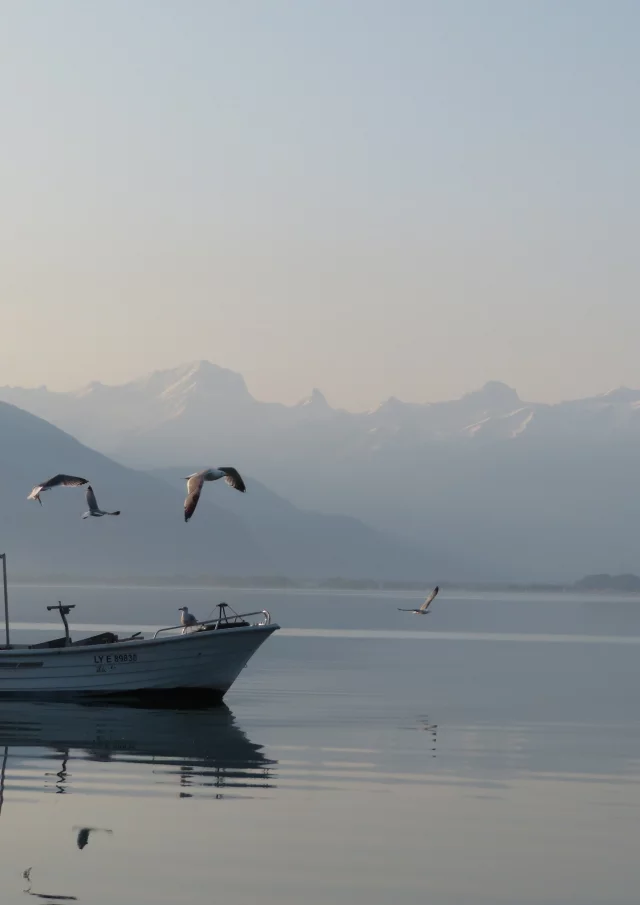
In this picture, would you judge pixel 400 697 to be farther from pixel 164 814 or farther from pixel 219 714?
pixel 164 814

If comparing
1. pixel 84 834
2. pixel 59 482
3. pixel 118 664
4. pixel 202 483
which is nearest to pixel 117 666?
pixel 118 664

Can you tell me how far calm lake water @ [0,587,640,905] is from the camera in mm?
24344

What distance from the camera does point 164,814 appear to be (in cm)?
2984

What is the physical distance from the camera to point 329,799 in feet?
107

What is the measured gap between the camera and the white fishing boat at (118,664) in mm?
53625

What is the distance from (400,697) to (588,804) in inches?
1180

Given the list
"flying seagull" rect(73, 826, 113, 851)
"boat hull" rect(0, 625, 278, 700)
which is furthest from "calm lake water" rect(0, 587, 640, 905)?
"boat hull" rect(0, 625, 278, 700)

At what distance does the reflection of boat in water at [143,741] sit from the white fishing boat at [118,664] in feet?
2.31

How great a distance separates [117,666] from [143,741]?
11188mm

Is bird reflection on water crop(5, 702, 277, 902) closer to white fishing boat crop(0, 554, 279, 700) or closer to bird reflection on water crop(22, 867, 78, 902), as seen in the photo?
white fishing boat crop(0, 554, 279, 700)

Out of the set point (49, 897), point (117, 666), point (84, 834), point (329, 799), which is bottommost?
point (49, 897)

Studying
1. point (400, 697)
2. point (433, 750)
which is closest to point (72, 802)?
point (433, 750)

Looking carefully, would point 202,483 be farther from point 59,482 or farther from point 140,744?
point 140,744

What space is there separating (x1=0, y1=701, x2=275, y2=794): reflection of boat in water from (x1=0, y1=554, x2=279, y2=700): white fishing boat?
2.31ft
